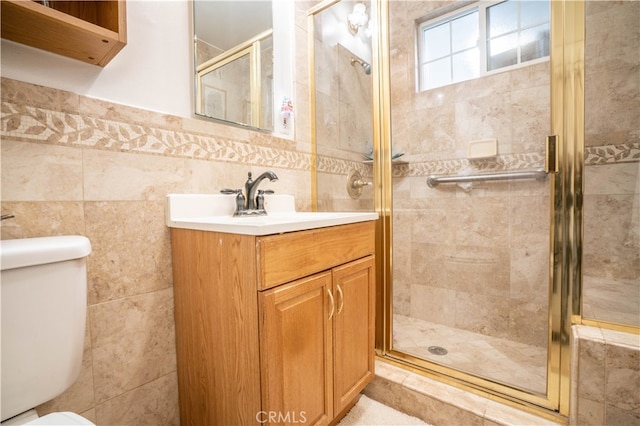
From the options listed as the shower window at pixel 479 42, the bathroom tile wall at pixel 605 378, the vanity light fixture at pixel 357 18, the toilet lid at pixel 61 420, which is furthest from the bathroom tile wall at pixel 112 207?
the shower window at pixel 479 42

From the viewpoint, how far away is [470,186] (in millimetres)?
1759

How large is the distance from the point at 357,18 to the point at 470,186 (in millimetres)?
1174

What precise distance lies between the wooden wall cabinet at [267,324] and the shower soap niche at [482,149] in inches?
41.8

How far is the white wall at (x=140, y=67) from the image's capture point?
2.53ft

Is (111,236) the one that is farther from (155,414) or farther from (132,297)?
(155,414)

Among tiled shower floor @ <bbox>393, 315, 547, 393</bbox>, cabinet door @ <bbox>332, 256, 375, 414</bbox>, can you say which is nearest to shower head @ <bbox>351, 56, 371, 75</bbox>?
cabinet door @ <bbox>332, 256, 375, 414</bbox>

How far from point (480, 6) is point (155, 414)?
99.5 inches

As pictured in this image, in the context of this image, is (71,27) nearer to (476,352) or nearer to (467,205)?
(467,205)

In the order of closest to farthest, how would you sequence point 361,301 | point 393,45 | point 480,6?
point 361,301, point 393,45, point 480,6

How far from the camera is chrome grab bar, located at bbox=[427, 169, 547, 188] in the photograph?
145 cm

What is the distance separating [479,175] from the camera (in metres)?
1.71

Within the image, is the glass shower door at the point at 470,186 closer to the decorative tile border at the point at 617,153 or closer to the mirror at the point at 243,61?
the decorative tile border at the point at 617,153

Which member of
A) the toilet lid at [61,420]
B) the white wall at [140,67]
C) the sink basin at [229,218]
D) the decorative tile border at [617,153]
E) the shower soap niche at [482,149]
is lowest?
the toilet lid at [61,420]

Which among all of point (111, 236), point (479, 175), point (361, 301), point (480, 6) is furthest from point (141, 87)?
point (480, 6)
